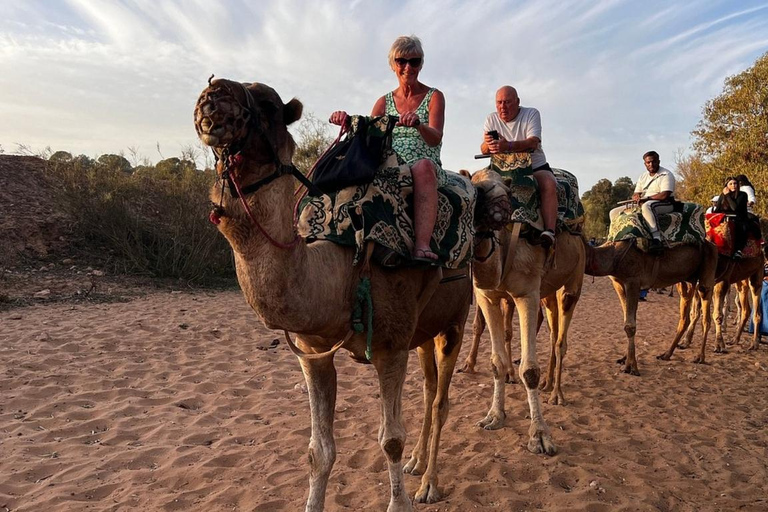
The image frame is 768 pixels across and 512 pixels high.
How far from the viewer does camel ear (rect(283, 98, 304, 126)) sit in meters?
2.07

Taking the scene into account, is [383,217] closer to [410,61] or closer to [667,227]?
[410,61]

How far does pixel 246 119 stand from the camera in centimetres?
187

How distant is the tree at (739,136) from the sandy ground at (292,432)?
1306 centimetres

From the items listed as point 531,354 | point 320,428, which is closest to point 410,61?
point 320,428

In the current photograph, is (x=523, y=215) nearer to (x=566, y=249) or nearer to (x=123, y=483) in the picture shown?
(x=566, y=249)

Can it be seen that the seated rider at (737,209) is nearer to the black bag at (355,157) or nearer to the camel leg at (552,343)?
the camel leg at (552,343)

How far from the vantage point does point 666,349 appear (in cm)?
911

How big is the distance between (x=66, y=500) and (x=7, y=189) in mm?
16781

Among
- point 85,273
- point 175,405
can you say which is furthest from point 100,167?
point 175,405

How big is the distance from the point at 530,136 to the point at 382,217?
8.55 feet

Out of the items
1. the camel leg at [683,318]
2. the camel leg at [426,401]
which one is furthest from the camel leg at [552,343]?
the camel leg at [683,318]

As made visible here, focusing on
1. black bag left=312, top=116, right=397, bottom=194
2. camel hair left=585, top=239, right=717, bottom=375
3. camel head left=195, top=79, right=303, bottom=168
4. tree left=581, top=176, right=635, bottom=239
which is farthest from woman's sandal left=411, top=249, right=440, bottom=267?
tree left=581, top=176, right=635, bottom=239

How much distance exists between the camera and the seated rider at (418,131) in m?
2.85

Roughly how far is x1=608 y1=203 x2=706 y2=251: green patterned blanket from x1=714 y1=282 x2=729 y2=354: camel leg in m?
1.81
